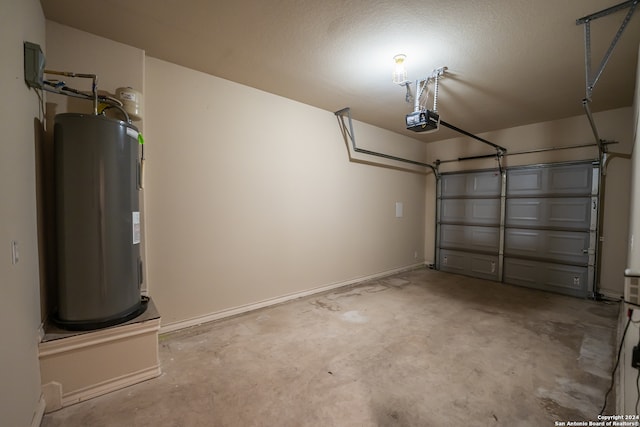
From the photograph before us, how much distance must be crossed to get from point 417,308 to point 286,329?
1719 mm

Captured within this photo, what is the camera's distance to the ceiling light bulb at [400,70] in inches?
97.7

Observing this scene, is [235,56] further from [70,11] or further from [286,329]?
[286,329]

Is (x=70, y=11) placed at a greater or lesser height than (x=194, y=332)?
greater

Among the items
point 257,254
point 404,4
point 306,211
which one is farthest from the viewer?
point 306,211

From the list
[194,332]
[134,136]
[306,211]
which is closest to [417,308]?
[306,211]

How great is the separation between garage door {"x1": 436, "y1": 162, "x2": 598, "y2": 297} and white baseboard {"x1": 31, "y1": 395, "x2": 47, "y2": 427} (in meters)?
5.79

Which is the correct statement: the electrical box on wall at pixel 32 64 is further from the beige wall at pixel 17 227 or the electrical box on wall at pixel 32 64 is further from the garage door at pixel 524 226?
the garage door at pixel 524 226

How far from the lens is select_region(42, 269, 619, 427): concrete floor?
1633 mm

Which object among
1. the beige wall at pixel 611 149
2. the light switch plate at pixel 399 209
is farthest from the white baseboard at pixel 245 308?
the beige wall at pixel 611 149

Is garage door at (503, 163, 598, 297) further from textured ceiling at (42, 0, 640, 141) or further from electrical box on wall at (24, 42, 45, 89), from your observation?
electrical box on wall at (24, 42, 45, 89)

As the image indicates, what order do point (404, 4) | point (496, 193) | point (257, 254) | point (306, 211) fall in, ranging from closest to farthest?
point (404, 4)
point (257, 254)
point (306, 211)
point (496, 193)

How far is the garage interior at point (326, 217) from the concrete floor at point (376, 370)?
0.02m

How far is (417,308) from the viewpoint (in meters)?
3.40

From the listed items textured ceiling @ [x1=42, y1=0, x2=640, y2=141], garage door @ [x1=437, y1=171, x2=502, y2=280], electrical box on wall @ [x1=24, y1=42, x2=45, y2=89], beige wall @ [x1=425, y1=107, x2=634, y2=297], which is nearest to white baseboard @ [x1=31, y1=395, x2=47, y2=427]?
electrical box on wall @ [x1=24, y1=42, x2=45, y2=89]
